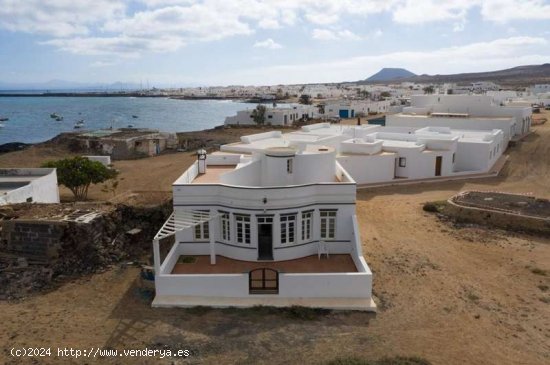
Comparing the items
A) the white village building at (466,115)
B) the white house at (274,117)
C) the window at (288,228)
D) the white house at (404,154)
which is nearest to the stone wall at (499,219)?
the white house at (404,154)

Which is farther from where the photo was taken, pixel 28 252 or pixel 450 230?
pixel 450 230

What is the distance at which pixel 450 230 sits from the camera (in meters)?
22.7

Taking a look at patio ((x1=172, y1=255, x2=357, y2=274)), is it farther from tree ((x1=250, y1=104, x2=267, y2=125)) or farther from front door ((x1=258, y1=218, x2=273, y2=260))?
tree ((x1=250, y1=104, x2=267, y2=125))

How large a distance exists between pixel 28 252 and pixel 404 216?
1859 centimetres

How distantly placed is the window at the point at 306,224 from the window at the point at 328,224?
0.53 m

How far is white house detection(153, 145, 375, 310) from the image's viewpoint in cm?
→ 1536

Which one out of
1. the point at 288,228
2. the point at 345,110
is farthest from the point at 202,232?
the point at 345,110

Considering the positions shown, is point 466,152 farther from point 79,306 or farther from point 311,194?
point 79,306

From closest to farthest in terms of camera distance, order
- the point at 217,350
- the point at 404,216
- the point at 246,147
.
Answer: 1. the point at 217,350
2. the point at 404,216
3. the point at 246,147

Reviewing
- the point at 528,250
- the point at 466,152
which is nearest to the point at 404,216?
the point at 528,250

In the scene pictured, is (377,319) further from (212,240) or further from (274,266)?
(212,240)

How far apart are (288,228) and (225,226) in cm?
255

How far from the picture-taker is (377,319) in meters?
14.5

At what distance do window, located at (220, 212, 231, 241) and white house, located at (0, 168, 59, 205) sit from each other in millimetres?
11118
